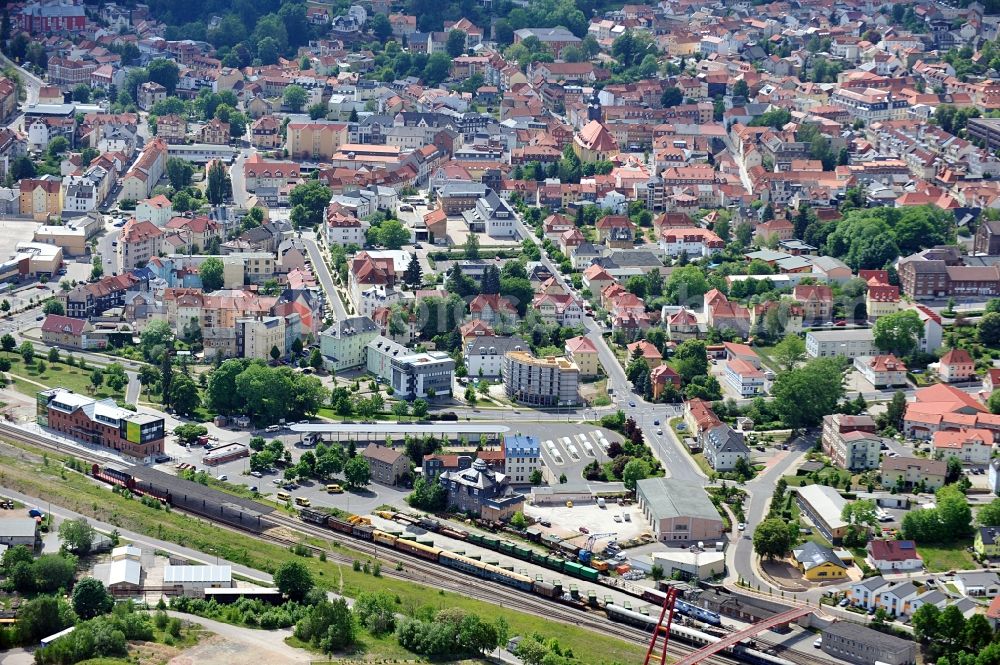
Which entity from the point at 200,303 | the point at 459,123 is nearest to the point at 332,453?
the point at 200,303

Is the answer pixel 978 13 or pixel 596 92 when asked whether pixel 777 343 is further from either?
pixel 978 13

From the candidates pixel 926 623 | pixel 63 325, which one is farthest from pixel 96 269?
pixel 926 623

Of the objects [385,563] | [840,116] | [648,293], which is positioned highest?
[840,116]

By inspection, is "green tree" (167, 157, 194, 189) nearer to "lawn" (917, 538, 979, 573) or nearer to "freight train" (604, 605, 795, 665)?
"freight train" (604, 605, 795, 665)

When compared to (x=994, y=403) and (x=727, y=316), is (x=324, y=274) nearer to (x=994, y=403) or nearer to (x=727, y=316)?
(x=727, y=316)

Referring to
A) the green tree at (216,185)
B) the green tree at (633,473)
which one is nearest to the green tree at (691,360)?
the green tree at (633,473)
